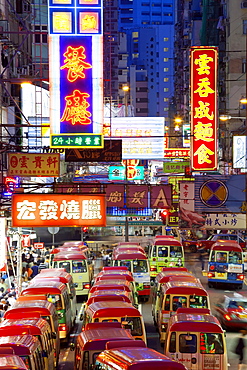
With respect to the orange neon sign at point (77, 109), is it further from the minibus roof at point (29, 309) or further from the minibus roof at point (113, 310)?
the minibus roof at point (113, 310)

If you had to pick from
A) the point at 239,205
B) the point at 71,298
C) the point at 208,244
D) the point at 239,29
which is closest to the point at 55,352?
the point at 71,298

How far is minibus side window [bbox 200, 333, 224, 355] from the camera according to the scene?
15234mm

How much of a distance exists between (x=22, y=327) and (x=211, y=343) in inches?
167

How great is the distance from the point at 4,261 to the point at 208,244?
28807mm

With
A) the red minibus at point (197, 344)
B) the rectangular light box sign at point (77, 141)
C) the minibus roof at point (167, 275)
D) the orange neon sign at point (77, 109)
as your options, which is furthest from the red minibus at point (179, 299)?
the orange neon sign at point (77, 109)

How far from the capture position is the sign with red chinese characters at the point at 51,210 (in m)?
18.4

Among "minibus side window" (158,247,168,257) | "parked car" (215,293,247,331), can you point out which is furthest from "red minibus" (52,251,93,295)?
"parked car" (215,293,247,331)

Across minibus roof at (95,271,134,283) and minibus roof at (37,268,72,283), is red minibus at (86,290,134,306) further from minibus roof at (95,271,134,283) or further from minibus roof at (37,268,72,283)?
minibus roof at (37,268,72,283)

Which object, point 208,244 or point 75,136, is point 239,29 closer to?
point 208,244

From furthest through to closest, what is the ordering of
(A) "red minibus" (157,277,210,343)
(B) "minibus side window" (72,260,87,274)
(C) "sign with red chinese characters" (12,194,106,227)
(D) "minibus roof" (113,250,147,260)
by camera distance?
(D) "minibus roof" (113,250,147,260)
(B) "minibus side window" (72,260,87,274)
(A) "red minibus" (157,277,210,343)
(C) "sign with red chinese characters" (12,194,106,227)

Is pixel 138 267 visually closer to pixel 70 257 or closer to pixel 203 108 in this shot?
pixel 70 257

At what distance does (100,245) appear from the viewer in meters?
49.0

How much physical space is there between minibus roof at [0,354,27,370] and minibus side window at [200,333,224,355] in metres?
5.42

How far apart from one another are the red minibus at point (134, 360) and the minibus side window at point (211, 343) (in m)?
3.93
